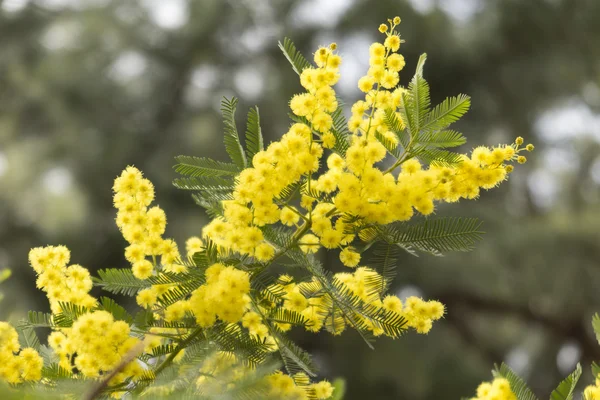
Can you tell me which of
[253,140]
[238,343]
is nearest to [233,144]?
[253,140]

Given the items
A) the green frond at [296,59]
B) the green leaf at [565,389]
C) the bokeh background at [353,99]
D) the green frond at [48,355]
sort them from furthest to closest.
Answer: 1. the bokeh background at [353,99]
2. the green frond at [296,59]
3. the green frond at [48,355]
4. the green leaf at [565,389]

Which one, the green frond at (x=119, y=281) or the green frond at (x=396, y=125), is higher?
the green frond at (x=396, y=125)

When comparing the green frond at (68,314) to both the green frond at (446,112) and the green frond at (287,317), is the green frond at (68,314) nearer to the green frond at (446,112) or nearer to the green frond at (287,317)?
the green frond at (287,317)

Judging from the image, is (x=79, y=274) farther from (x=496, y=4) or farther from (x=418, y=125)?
(x=496, y=4)

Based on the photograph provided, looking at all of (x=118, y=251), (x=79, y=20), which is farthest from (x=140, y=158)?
(x=79, y=20)

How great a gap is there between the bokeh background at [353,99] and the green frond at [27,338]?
214 inches

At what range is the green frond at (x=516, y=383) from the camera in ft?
3.33

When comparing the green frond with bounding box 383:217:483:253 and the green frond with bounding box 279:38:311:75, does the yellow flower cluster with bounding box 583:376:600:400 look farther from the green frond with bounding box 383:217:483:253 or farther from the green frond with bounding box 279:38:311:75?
the green frond with bounding box 279:38:311:75

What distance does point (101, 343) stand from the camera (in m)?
0.98

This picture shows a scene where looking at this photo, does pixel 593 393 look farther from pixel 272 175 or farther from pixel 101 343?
pixel 101 343

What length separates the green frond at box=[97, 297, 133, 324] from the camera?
3.39ft

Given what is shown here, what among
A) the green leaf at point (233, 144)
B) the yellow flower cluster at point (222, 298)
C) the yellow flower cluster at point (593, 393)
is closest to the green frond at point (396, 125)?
the green leaf at point (233, 144)

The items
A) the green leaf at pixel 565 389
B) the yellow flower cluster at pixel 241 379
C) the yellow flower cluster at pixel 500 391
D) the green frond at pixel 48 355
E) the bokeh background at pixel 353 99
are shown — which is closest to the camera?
the yellow flower cluster at pixel 241 379

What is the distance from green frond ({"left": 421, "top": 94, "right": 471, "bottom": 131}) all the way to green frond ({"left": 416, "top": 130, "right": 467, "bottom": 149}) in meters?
0.02
